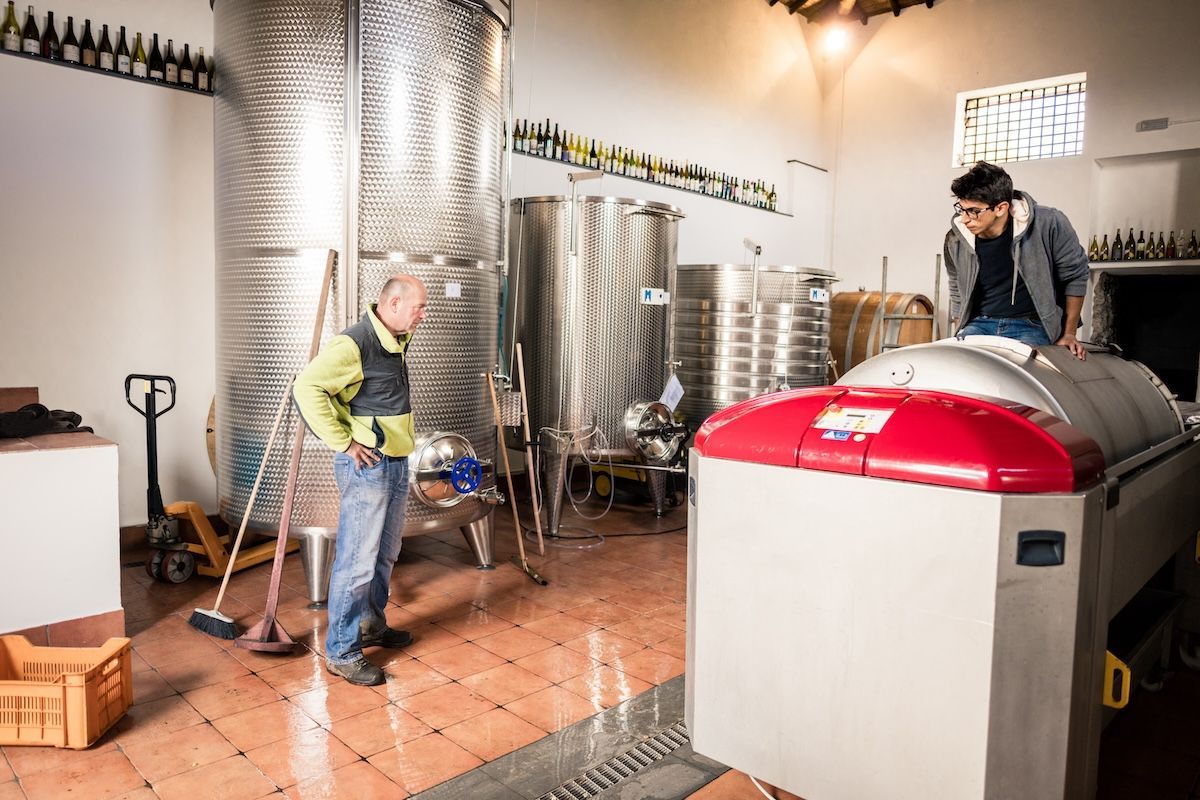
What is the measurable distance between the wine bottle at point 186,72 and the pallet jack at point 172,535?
5.63ft

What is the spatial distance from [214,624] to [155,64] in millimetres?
3136

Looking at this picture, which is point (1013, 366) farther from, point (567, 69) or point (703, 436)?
point (567, 69)

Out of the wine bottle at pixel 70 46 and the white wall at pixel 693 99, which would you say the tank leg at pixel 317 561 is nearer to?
the wine bottle at pixel 70 46

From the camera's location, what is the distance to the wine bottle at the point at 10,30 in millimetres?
4047

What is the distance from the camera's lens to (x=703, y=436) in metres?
2.21

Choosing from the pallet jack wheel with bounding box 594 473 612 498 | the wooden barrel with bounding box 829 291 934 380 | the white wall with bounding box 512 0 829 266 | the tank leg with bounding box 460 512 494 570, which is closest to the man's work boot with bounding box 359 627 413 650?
the tank leg with bounding box 460 512 494 570

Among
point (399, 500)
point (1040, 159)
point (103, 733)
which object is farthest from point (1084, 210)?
point (103, 733)

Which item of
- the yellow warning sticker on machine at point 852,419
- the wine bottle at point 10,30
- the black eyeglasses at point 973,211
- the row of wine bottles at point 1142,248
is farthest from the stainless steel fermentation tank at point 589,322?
the row of wine bottles at point 1142,248

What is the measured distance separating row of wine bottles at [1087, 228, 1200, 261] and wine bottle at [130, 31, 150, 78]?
8.60 m

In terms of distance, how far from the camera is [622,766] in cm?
261

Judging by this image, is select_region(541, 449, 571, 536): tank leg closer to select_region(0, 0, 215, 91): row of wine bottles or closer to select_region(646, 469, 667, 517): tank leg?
select_region(646, 469, 667, 517): tank leg

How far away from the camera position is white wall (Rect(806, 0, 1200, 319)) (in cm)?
816

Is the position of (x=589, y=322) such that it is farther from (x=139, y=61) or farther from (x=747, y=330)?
(x=139, y=61)

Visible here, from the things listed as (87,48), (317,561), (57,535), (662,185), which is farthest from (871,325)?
(57,535)
